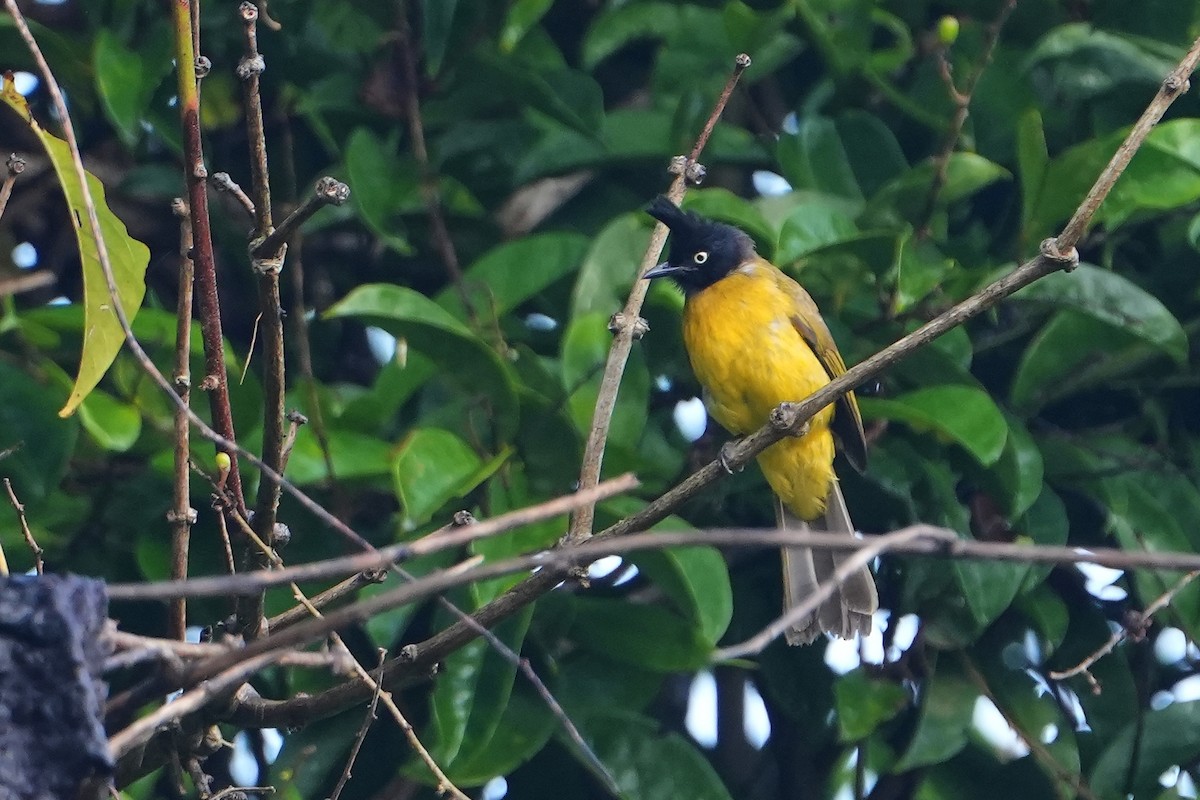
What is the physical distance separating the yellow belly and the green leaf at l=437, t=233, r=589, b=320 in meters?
0.58

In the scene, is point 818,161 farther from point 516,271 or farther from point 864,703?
point 864,703

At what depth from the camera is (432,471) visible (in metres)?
2.82

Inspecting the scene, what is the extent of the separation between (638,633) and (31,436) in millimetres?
1197

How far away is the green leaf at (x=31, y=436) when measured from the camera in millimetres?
2850

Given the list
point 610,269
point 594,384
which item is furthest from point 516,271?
point 594,384

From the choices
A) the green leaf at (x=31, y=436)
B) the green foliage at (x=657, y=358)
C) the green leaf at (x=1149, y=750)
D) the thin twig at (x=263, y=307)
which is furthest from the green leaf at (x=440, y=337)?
the green leaf at (x=1149, y=750)

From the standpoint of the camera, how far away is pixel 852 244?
304 centimetres

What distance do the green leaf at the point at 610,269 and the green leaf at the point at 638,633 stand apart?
0.60 meters

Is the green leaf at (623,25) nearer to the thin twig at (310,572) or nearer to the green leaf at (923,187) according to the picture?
the green leaf at (923,187)

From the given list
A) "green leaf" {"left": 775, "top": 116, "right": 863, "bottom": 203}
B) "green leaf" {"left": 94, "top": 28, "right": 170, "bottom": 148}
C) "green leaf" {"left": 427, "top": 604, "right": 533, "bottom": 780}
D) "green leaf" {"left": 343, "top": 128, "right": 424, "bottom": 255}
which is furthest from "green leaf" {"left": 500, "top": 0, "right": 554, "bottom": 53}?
"green leaf" {"left": 427, "top": 604, "right": 533, "bottom": 780}

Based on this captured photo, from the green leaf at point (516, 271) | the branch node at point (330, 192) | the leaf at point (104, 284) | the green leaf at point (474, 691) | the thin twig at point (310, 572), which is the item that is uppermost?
the branch node at point (330, 192)

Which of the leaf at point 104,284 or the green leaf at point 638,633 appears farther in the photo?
the green leaf at point 638,633

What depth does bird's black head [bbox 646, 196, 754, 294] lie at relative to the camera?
13.4 feet

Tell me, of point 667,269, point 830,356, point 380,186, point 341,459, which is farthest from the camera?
point 667,269
